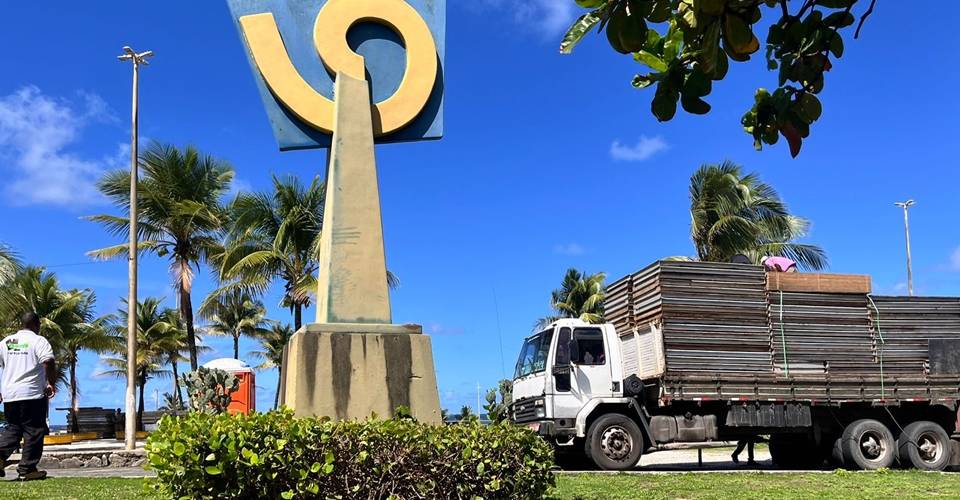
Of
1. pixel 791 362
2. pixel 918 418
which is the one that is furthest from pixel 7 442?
pixel 918 418

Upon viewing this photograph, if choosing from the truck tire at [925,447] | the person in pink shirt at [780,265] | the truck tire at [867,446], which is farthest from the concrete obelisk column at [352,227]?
the truck tire at [925,447]

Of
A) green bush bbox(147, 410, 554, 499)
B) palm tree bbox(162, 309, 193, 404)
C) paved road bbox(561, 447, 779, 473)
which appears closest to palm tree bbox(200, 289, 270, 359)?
palm tree bbox(162, 309, 193, 404)

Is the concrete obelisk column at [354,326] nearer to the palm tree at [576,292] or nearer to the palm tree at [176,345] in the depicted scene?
the palm tree at [576,292]

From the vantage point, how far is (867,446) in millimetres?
13242

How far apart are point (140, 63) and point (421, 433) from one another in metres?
17.6

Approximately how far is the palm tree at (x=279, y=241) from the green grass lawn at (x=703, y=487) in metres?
13.1

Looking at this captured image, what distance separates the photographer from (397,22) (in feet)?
24.3

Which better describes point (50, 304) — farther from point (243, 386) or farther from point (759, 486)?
point (759, 486)

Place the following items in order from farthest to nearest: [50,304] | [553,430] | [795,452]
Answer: [50,304], [795,452], [553,430]

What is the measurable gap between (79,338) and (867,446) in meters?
29.9

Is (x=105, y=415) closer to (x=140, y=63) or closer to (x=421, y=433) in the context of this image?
(x=140, y=63)

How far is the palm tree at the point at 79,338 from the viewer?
1305 inches

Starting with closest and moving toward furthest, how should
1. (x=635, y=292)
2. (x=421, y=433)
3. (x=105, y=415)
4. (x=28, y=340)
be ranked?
1. (x=421, y=433)
2. (x=28, y=340)
3. (x=635, y=292)
4. (x=105, y=415)

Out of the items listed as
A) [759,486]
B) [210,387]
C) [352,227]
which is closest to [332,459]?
[352,227]
